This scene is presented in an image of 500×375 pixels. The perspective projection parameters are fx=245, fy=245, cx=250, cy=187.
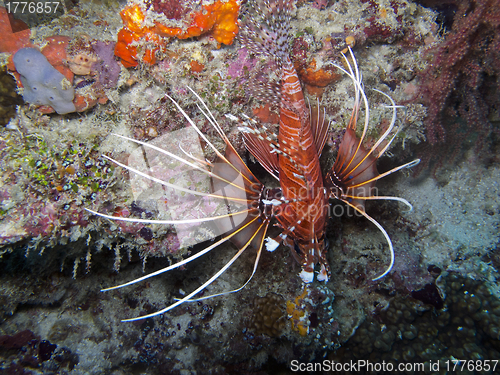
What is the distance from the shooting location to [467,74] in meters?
2.79

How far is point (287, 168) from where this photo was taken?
112 inches

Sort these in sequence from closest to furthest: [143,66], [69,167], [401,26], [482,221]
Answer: [69,167] → [143,66] → [401,26] → [482,221]

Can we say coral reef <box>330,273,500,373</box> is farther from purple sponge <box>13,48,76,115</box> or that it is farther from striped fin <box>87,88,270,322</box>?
purple sponge <box>13,48,76,115</box>

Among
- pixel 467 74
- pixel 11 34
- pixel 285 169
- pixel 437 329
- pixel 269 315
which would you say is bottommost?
pixel 269 315

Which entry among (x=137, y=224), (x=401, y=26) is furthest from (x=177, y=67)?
(x=401, y=26)

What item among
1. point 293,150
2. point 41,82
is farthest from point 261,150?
point 41,82

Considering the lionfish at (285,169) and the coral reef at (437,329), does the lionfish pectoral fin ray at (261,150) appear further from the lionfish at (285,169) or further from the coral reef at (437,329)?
the coral reef at (437,329)

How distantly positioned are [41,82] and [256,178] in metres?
2.49

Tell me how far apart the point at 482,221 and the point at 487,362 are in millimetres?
1921

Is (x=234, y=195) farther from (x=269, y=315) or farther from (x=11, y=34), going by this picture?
(x=11, y=34)

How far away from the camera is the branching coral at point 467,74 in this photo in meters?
2.57

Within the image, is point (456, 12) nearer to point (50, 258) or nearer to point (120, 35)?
point (120, 35)

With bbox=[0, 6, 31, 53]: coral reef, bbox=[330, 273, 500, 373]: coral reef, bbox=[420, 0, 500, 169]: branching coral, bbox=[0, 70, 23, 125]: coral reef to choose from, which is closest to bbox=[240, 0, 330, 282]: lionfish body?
bbox=[330, 273, 500, 373]: coral reef

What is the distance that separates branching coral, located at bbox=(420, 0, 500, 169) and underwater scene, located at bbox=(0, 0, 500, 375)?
2 centimetres
